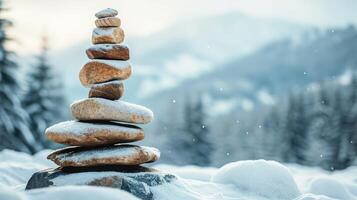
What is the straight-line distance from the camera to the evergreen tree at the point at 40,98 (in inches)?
1142

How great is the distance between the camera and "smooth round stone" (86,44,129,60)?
8703 millimetres

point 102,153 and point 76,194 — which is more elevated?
point 76,194

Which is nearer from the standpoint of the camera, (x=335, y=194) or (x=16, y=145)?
(x=335, y=194)

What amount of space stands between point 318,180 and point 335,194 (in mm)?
547

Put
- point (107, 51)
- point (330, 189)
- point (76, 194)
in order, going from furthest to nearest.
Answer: point (330, 189) → point (107, 51) → point (76, 194)

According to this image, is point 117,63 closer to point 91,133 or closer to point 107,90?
point 107,90

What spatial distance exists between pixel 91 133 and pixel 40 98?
75.3ft

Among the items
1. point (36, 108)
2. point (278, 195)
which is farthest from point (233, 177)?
point (36, 108)

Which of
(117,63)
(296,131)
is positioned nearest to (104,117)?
(117,63)

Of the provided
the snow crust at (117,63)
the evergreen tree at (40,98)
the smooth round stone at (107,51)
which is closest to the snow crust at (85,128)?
the snow crust at (117,63)

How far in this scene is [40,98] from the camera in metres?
29.8

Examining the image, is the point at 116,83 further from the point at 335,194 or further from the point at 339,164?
the point at 339,164

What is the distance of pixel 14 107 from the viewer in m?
23.2

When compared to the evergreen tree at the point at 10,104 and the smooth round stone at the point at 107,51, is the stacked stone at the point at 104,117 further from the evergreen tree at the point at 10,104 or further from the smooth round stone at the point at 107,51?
the evergreen tree at the point at 10,104
